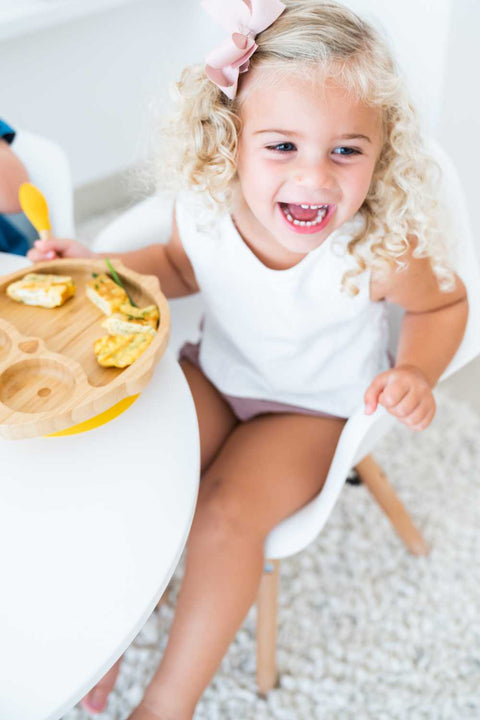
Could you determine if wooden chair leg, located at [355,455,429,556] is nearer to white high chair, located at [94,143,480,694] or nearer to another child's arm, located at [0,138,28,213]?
white high chair, located at [94,143,480,694]

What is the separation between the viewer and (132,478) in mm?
620

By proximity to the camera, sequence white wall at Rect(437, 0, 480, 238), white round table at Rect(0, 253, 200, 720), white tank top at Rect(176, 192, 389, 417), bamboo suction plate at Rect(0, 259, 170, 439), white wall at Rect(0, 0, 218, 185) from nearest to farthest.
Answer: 1. white round table at Rect(0, 253, 200, 720)
2. bamboo suction plate at Rect(0, 259, 170, 439)
3. white tank top at Rect(176, 192, 389, 417)
4. white wall at Rect(437, 0, 480, 238)
5. white wall at Rect(0, 0, 218, 185)

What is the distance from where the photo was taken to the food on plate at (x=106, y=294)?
745 millimetres

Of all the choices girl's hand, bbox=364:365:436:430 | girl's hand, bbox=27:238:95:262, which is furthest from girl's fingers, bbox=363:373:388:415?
girl's hand, bbox=27:238:95:262

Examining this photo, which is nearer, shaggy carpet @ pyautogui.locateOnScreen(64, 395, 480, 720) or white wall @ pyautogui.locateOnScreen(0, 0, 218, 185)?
shaggy carpet @ pyautogui.locateOnScreen(64, 395, 480, 720)

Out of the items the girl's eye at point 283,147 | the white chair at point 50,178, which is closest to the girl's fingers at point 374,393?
the girl's eye at point 283,147

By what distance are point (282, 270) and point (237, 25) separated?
1.05ft

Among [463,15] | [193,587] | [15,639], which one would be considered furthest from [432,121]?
[15,639]

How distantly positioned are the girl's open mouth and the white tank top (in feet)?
0.28

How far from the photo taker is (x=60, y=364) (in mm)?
668

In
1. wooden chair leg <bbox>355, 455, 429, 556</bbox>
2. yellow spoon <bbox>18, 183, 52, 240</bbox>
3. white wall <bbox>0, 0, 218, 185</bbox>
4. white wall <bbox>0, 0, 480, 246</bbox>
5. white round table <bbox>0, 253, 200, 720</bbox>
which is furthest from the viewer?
white wall <bbox>0, 0, 218, 185</bbox>

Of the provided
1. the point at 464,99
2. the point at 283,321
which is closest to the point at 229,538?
the point at 283,321

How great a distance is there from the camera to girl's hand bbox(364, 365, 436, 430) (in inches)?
30.9

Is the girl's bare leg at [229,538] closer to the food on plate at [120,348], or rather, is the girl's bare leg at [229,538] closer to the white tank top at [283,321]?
the white tank top at [283,321]
